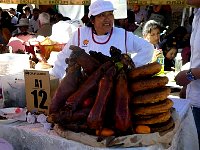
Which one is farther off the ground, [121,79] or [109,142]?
[121,79]

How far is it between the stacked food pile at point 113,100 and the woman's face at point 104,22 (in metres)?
1.15

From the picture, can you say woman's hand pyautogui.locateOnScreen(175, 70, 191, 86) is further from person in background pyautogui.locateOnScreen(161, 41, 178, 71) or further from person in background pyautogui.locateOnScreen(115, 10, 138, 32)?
person in background pyautogui.locateOnScreen(115, 10, 138, 32)

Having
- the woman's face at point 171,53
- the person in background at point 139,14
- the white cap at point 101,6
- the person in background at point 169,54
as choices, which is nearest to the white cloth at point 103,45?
the white cap at point 101,6

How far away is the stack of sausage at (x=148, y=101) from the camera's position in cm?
144

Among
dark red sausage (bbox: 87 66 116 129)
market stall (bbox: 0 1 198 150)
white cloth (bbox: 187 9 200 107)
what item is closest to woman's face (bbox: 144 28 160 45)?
white cloth (bbox: 187 9 200 107)

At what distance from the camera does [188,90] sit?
2193 mm

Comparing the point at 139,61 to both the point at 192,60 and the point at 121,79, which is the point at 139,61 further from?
the point at 121,79

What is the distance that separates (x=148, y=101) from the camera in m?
1.44

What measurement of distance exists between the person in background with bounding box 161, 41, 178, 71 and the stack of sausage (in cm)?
321

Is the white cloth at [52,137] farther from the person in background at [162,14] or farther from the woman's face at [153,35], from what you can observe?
the person in background at [162,14]

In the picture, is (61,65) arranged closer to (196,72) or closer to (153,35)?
(196,72)

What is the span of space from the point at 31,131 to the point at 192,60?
1055 mm

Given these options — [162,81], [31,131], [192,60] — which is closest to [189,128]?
[192,60]

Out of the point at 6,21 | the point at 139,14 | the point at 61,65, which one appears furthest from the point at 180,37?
the point at 6,21
